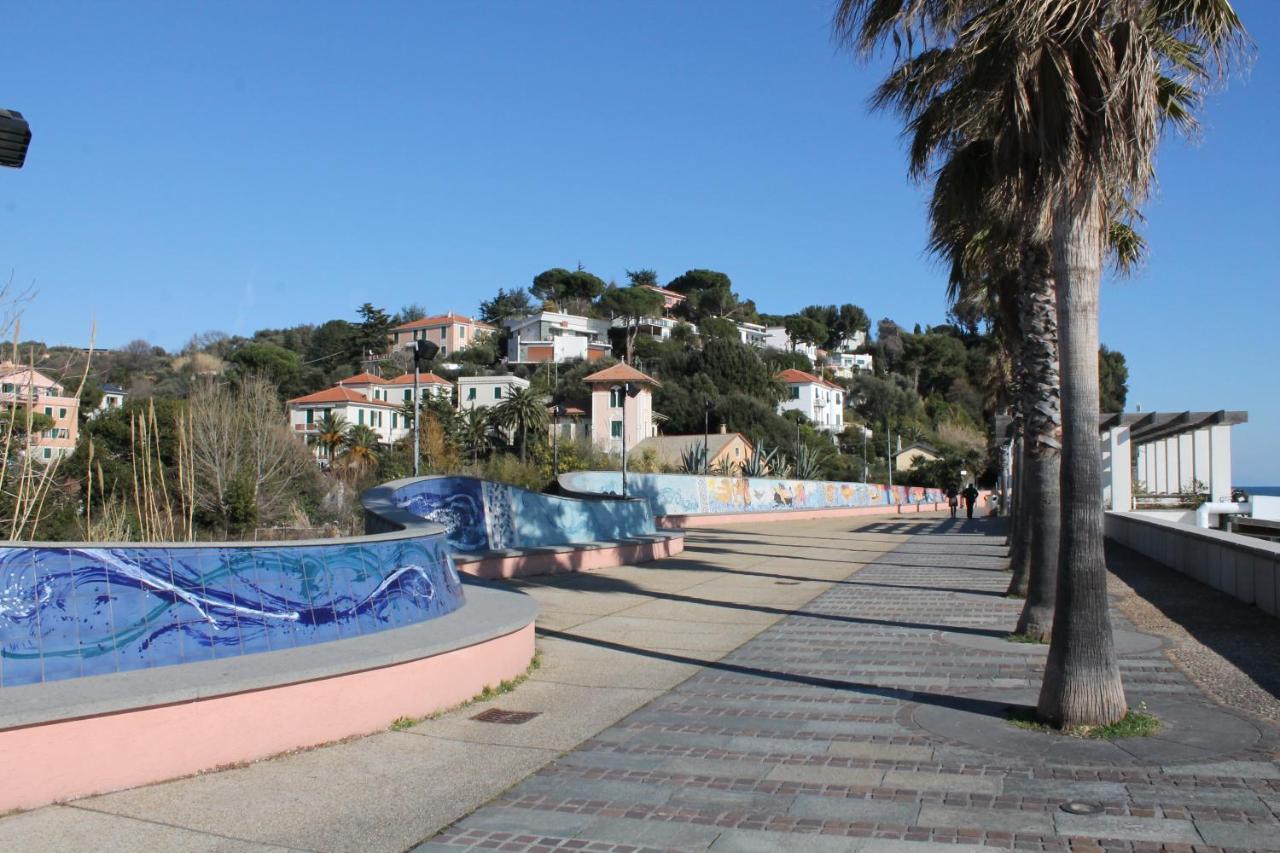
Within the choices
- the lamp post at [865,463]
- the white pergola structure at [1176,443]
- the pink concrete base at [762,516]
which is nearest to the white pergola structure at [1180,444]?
the white pergola structure at [1176,443]

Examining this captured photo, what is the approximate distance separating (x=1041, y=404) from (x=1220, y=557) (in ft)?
15.6

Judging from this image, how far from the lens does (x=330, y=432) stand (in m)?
82.4

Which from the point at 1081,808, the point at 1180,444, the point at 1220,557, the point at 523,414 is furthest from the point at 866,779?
the point at 523,414

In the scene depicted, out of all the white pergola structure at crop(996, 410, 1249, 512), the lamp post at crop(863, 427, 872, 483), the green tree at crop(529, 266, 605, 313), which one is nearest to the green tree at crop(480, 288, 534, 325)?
the green tree at crop(529, 266, 605, 313)

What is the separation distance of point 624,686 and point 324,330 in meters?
150

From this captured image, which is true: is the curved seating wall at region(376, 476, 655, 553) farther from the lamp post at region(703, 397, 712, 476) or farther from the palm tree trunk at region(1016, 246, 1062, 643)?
the lamp post at region(703, 397, 712, 476)

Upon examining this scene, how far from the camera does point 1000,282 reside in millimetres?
16422

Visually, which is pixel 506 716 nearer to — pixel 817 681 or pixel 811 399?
pixel 817 681

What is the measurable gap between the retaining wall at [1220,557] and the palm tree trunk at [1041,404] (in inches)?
101

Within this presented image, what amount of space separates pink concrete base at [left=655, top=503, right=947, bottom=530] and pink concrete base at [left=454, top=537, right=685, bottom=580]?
7122 mm

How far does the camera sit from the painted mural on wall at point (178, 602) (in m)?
6.30

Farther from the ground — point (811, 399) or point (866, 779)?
point (811, 399)

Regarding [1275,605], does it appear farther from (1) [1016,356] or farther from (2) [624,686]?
(2) [624,686]

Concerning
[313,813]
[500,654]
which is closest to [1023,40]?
[500,654]
